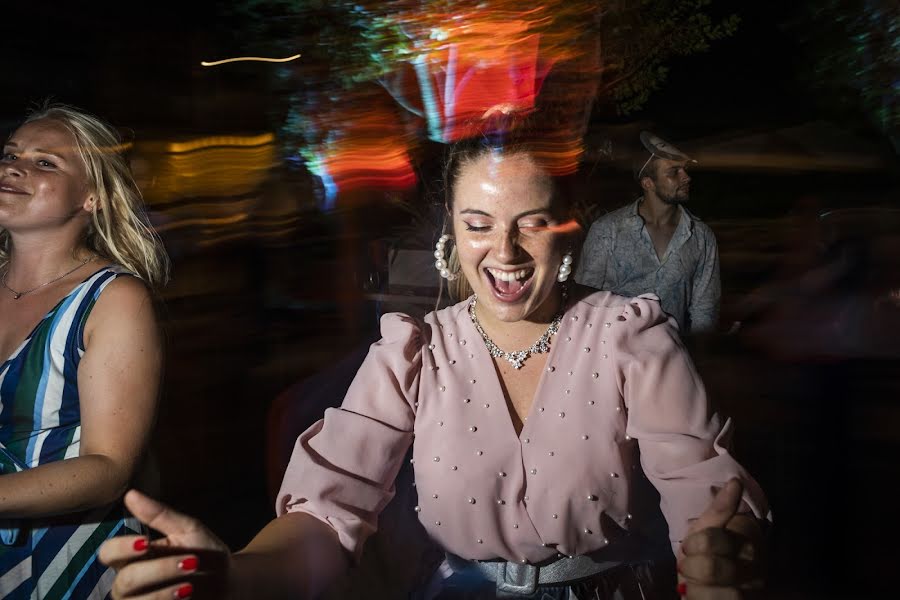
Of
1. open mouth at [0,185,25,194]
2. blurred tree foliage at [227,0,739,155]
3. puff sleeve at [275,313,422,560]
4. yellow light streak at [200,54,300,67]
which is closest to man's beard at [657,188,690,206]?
blurred tree foliage at [227,0,739,155]

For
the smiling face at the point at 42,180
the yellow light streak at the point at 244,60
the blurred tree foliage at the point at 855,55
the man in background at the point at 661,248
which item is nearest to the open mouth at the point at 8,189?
the smiling face at the point at 42,180

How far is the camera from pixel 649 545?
730 mm

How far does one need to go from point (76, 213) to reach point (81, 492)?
0.32 metres

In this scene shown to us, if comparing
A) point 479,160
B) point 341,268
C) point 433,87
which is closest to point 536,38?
point 433,87

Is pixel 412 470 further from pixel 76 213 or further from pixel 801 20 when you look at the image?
pixel 801 20

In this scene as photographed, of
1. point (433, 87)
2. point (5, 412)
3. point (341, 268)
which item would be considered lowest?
point (5, 412)

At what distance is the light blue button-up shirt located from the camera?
834 mm

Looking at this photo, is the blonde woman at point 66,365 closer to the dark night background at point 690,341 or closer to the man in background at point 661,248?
the dark night background at point 690,341

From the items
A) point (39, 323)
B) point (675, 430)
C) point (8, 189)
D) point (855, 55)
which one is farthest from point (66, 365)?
point (855, 55)

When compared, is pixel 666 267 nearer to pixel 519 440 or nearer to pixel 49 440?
pixel 519 440

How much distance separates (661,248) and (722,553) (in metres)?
0.41

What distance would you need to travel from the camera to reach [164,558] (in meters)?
0.53

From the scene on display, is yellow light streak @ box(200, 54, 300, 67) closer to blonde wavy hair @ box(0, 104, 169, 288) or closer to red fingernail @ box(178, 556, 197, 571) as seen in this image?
blonde wavy hair @ box(0, 104, 169, 288)

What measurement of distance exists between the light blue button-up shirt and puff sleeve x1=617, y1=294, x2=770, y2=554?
182mm
